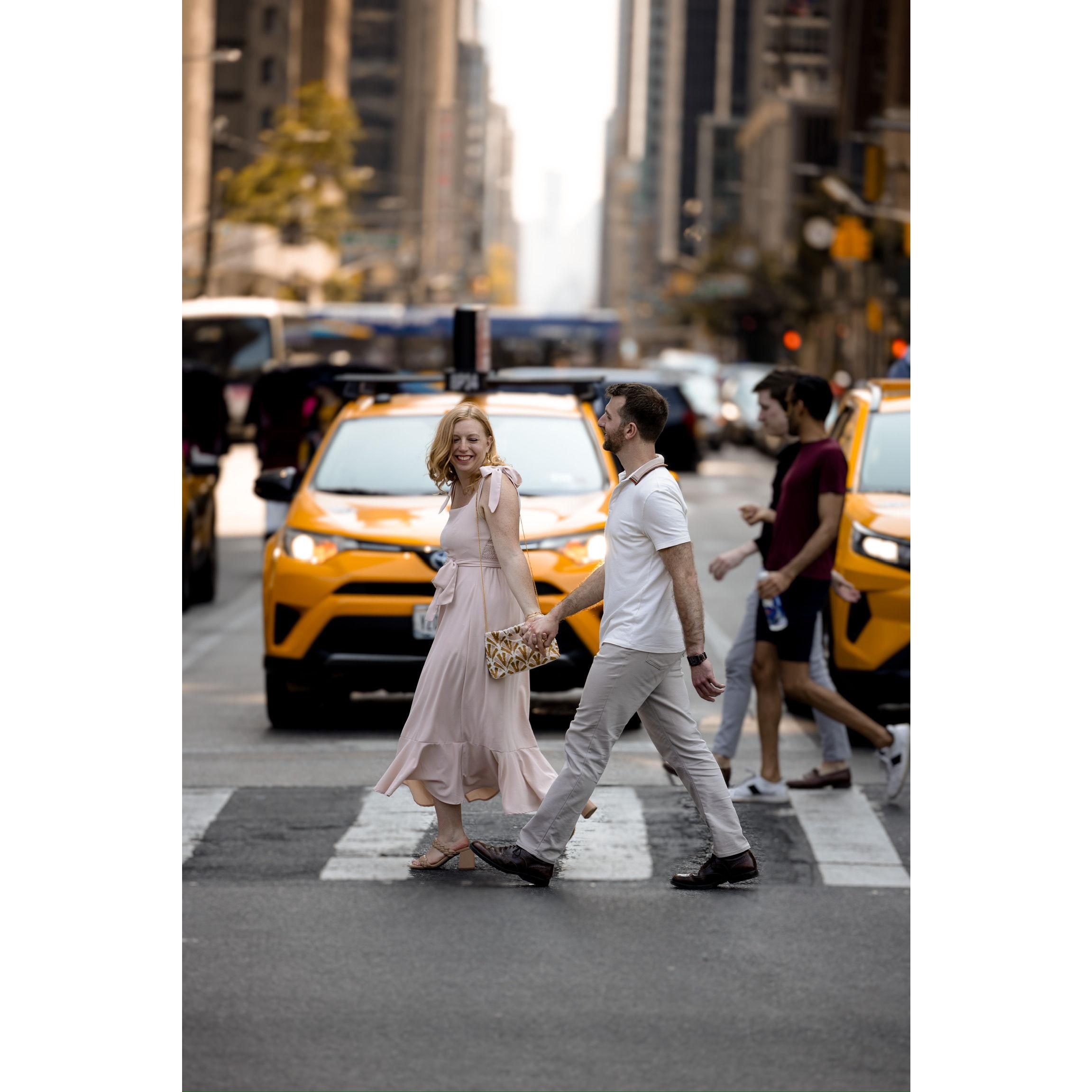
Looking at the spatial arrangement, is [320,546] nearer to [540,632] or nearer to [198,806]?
[540,632]

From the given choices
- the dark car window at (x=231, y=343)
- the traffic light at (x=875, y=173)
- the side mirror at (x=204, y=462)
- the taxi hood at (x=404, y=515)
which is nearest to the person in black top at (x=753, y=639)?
the taxi hood at (x=404, y=515)

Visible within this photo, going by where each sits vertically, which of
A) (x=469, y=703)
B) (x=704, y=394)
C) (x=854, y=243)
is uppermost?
(x=854, y=243)

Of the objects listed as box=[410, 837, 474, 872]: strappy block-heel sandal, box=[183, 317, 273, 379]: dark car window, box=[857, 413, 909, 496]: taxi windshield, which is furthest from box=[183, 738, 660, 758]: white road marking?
box=[183, 317, 273, 379]: dark car window

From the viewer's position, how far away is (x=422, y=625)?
3.01 meters

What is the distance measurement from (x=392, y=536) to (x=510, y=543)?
62cm

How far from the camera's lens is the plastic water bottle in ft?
9.71

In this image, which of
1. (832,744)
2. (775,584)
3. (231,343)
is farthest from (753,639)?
(231,343)

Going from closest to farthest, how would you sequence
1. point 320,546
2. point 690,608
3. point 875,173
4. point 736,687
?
point 690,608
point 320,546
point 736,687
point 875,173

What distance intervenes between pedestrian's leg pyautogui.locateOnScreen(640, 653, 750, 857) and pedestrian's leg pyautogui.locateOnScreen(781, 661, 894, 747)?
0.32m

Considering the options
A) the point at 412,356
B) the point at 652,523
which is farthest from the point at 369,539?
the point at 412,356

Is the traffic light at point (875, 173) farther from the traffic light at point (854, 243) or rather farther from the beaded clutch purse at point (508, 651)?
the beaded clutch purse at point (508, 651)

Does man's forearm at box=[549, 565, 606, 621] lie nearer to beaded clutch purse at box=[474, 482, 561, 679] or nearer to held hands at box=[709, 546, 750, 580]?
beaded clutch purse at box=[474, 482, 561, 679]
